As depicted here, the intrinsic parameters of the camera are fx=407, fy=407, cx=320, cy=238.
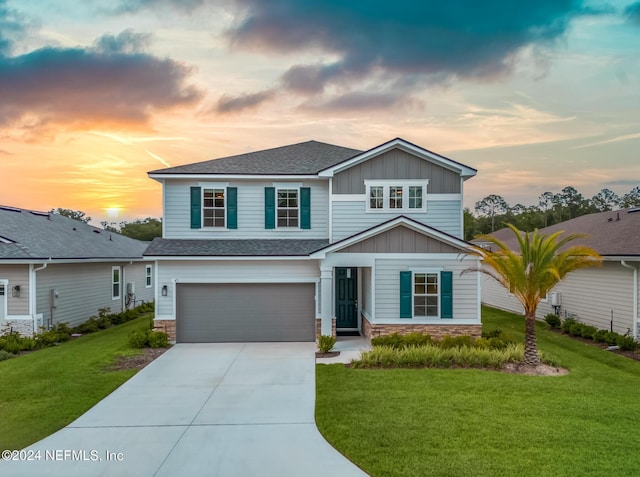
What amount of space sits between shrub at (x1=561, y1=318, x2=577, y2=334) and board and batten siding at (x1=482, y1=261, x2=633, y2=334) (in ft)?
1.58

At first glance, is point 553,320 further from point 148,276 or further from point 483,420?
point 148,276

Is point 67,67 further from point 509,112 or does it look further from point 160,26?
point 509,112

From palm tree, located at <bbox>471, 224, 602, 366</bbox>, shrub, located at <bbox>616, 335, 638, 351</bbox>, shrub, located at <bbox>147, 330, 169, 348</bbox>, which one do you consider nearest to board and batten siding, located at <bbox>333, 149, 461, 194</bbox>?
palm tree, located at <bbox>471, 224, 602, 366</bbox>

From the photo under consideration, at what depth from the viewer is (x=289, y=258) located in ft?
A: 44.8

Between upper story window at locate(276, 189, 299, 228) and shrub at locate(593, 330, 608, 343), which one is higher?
upper story window at locate(276, 189, 299, 228)

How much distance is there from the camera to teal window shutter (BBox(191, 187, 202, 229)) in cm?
1472

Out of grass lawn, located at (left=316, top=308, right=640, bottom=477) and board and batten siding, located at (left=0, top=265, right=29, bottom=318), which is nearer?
grass lawn, located at (left=316, top=308, right=640, bottom=477)

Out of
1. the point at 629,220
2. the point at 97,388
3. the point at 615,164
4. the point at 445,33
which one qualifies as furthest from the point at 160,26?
the point at 615,164

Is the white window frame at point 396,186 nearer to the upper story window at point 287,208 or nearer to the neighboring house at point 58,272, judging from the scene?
the upper story window at point 287,208

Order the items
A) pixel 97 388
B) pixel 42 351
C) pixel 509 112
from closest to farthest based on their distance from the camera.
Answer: pixel 97 388 < pixel 42 351 < pixel 509 112

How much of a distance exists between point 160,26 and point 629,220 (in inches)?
754

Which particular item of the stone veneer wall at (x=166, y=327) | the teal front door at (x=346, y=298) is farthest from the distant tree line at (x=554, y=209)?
the stone veneer wall at (x=166, y=327)

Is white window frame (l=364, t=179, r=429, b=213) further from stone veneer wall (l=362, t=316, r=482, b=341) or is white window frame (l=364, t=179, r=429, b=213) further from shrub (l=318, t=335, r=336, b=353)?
shrub (l=318, t=335, r=336, b=353)

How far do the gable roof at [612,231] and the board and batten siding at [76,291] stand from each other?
17773mm
